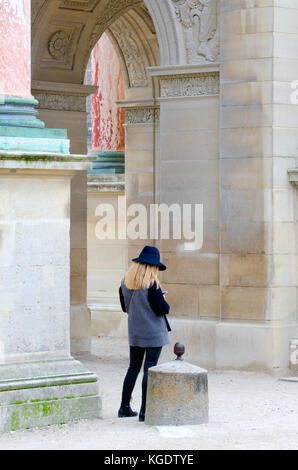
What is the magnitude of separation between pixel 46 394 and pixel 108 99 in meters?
11.7

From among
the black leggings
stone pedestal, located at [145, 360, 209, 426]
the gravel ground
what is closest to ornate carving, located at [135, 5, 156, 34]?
the gravel ground

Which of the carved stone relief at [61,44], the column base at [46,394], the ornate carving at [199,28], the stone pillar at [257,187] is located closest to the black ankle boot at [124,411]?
the column base at [46,394]

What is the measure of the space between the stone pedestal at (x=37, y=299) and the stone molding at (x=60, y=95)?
22.6 feet

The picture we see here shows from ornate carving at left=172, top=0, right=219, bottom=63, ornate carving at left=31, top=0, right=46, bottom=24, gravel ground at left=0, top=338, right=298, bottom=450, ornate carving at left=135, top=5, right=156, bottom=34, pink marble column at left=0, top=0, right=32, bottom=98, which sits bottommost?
gravel ground at left=0, top=338, right=298, bottom=450

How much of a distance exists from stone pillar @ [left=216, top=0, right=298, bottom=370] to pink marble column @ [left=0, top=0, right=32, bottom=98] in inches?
170

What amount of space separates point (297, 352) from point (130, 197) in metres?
6.09

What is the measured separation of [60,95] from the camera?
677 inches

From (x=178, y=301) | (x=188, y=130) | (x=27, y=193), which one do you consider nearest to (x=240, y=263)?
(x=178, y=301)

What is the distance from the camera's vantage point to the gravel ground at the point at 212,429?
9.17 meters

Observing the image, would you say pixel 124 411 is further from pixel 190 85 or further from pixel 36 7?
pixel 36 7

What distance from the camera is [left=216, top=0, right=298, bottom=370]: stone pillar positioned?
45.7 ft

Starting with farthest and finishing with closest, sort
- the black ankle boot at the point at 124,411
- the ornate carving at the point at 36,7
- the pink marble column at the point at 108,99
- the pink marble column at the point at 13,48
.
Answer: the pink marble column at the point at 108,99
the ornate carving at the point at 36,7
the black ankle boot at the point at 124,411
the pink marble column at the point at 13,48

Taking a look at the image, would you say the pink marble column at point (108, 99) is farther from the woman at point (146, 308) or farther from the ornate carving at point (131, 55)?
the woman at point (146, 308)

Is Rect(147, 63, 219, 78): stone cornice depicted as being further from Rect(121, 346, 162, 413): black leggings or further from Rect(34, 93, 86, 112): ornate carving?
Rect(121, 346, 162, 413): black leggings
